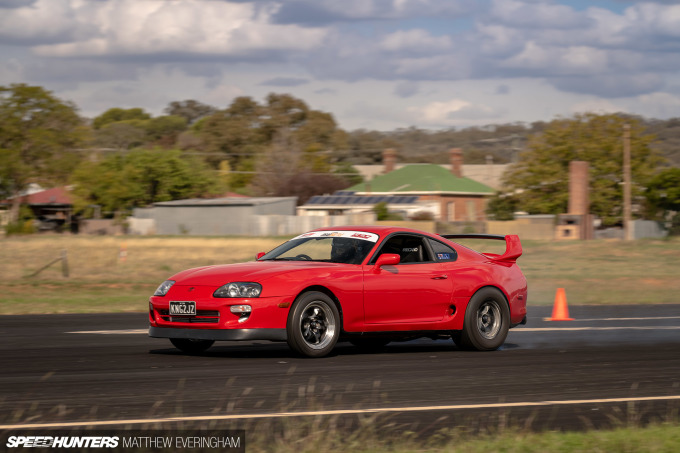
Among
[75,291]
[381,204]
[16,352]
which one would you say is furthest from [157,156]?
[16,352]

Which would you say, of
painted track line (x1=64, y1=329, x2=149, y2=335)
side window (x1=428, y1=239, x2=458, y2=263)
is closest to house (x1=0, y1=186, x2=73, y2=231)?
painted track line (x1=64, y1=329, x2=149, y2=335)

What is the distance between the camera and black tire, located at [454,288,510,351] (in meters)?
11.7

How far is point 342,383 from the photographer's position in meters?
8.64

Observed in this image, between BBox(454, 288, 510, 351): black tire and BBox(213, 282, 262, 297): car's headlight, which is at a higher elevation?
BBox(213, 282, 262, 297): car's headlight

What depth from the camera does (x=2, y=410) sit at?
270 inches

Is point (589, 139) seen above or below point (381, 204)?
above

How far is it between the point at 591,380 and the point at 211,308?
12.9 ft

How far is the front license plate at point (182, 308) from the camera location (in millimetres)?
10234

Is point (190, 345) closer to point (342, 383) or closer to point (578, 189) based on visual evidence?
point (342, 383)

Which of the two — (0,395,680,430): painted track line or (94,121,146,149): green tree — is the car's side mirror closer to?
(0,395,680,430): painted track line

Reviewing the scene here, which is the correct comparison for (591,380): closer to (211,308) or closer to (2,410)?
(211,308)

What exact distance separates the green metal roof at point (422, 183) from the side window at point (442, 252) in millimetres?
74465

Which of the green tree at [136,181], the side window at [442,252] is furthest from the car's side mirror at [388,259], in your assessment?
the green tree at [136,181]

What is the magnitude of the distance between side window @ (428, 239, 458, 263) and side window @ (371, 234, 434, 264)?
12 centimetres
